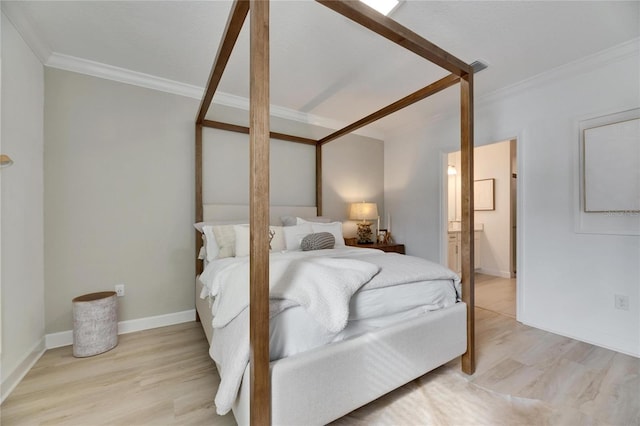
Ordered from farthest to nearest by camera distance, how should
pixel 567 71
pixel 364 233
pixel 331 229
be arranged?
pixel 364 233 → pixel 331 229 → pixel 567 71

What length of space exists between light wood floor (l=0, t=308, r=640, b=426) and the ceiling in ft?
7.78

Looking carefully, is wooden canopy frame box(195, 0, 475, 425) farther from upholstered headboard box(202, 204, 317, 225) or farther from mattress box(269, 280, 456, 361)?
upholstered headboard box(202, 204, 317, 225)

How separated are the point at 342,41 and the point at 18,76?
2266 mm

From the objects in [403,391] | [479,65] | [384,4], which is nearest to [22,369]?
[403,391]

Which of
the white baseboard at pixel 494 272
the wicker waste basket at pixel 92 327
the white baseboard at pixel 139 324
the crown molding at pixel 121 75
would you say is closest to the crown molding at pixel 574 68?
the white baseboard at pixel 494 272

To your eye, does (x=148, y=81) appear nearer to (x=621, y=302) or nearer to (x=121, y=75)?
(x=121, y=75)

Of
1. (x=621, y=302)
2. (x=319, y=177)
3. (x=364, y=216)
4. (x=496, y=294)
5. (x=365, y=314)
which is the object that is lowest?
(x=496, y=294)

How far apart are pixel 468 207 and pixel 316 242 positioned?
1.30 m

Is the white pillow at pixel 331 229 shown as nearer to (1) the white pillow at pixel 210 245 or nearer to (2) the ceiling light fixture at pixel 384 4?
(1) the white pillow at pixel 210 245

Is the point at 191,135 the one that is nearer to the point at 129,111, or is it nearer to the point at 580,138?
the point at 129,111

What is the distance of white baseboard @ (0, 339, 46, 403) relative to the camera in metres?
1.60

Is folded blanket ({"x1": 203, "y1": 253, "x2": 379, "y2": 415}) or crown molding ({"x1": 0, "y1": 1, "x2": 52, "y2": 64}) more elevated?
crown molding ({"x1": 0, "y1": 1, "x2": 52, "y2": 64})

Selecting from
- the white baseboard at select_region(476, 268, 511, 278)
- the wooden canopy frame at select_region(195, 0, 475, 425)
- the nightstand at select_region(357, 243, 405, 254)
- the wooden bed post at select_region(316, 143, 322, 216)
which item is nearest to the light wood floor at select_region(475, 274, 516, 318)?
the white baseboard at select_region(476, 268, 511, 278)

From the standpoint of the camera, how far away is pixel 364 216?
12.2 feet
